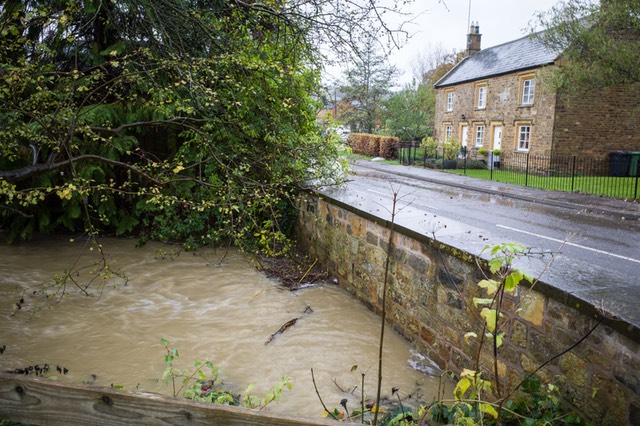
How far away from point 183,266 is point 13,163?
3416 mm

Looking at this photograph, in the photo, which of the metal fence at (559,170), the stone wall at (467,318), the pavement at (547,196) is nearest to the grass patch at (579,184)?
the metal fence at (559,170)

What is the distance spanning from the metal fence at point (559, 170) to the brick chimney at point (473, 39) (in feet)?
38.4

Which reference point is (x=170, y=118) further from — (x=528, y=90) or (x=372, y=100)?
(x=372, y=100)

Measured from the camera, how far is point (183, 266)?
929 cm

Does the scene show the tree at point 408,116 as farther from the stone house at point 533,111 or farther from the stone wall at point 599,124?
the stone wall at point 599,124

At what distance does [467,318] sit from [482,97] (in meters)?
29.9

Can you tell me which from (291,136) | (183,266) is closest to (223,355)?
(183,266)

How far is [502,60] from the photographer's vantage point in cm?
3139

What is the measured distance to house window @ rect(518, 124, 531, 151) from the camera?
2752 centimetres

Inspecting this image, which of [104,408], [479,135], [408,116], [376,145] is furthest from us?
[408,116]

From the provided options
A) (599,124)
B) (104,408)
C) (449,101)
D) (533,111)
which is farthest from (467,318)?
(449,101)

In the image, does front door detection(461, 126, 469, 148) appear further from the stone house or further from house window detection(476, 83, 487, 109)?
house window detection(476, 83, 487, 109)

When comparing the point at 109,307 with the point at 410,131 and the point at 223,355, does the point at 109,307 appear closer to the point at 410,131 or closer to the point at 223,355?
the point at 223,355

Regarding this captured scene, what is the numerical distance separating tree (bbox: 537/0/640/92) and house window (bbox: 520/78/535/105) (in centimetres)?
908
